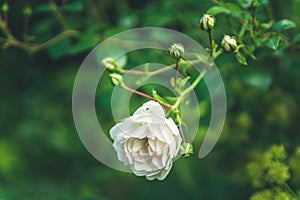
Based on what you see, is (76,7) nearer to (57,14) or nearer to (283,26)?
(57,14)

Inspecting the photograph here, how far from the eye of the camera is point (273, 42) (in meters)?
0.92

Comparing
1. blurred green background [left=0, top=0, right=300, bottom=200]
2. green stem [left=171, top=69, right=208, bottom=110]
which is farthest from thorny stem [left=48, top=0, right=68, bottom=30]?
green stem [left=171, top=69, right=208, bottom=110]

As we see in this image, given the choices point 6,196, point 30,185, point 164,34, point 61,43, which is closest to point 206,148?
point 164,34

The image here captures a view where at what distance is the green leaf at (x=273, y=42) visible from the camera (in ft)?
2.98

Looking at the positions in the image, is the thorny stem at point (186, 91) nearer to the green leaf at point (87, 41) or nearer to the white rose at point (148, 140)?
the white rose at point (148, 140)

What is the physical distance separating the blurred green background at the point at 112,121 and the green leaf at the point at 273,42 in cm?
4

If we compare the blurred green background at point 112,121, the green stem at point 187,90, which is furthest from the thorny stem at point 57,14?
the green stem at point 187,90

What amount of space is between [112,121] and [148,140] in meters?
0.74

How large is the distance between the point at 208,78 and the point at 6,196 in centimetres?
57

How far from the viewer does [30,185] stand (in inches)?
65.2

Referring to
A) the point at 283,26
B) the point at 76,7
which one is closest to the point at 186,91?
the point at 283,26

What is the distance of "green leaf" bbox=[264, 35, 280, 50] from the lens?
909 mm

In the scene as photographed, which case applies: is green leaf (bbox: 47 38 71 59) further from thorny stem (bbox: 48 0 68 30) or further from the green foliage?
the green foliage

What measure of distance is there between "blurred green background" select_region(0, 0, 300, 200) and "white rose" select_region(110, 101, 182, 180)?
28 centimetres
